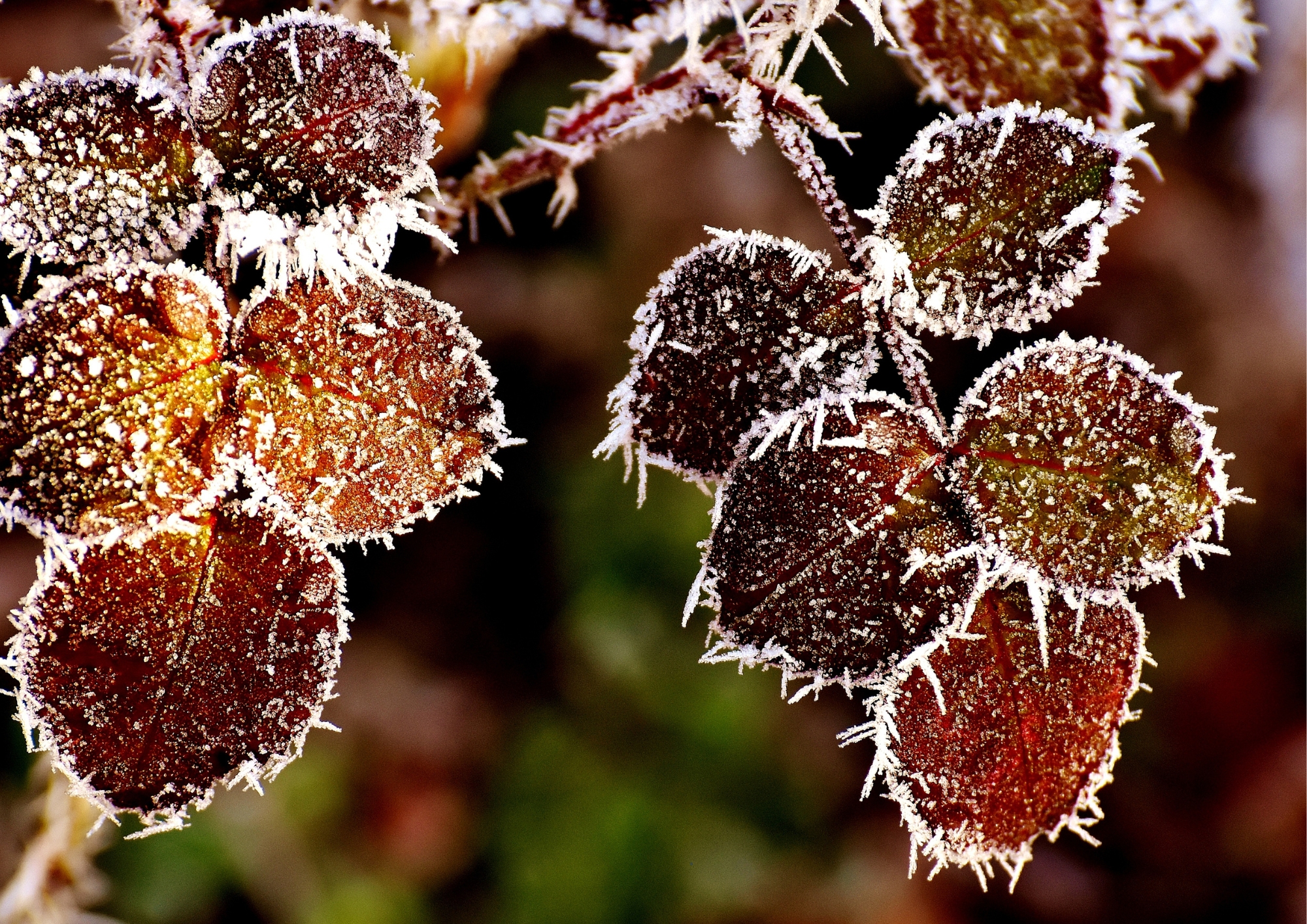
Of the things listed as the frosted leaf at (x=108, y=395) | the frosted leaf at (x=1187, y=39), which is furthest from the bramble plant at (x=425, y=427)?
the frosted leaf at (x=1187, y=39)

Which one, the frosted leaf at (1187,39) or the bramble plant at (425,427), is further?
the frosted leaf at (1187,39)

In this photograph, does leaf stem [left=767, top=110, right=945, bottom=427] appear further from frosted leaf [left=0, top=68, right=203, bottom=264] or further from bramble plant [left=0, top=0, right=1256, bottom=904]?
frosted leaf [left=0, top=68, right=203, bottom=264]

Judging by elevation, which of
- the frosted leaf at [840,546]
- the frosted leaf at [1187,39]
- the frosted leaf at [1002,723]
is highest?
the frosted leaf at [1187,39]

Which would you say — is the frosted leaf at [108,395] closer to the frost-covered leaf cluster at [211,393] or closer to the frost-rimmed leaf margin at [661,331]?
the frost-covered leaf cluster at [211,393]

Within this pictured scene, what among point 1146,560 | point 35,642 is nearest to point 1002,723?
point 1146,560

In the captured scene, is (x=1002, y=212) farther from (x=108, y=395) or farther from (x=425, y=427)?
(x=108, y=395)

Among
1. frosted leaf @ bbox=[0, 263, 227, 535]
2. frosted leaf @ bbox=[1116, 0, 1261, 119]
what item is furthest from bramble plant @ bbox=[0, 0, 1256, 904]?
frosted leaf @ bbox=[1116, 0, 1261, 119]

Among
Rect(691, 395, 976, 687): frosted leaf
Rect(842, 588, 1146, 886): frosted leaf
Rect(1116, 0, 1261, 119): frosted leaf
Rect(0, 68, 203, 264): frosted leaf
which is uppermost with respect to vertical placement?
Rect(1116, 0, 1261, 119): frosted leaf
